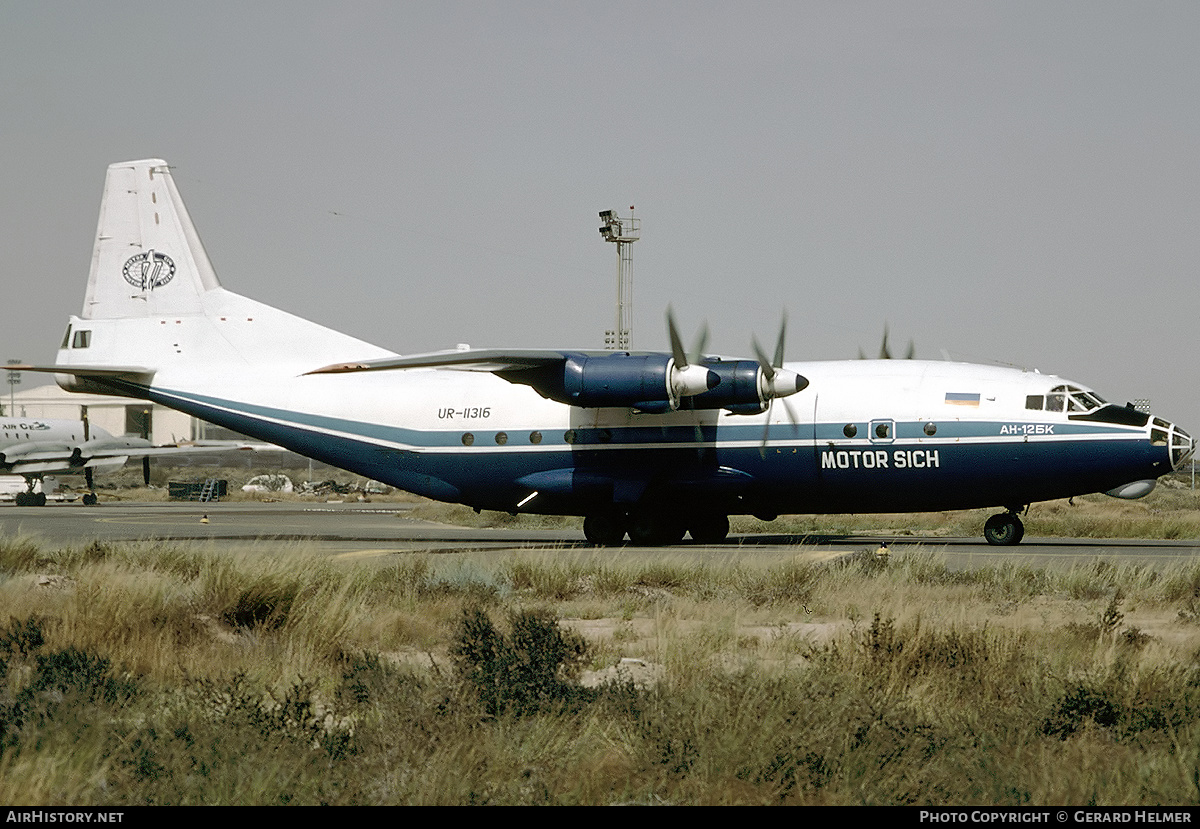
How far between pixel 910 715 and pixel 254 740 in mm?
4158

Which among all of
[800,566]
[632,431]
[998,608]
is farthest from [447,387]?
[998,608]

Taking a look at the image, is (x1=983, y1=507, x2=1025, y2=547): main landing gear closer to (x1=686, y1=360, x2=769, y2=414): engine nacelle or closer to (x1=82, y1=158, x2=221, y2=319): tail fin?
(x1=686, y1=360, x2=769, y2=414): engine nacelle

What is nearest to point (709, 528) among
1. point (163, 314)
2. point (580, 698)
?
point (163, 314)

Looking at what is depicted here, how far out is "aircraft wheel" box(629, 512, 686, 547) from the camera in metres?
24.3

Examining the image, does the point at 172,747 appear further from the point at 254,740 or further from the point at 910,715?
the point at 910,715

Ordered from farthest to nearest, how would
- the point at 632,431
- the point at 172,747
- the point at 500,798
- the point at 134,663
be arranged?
1. the point at 632,431
2. the point at 134,663
3. the point at 172,747
4. the point at 500,798

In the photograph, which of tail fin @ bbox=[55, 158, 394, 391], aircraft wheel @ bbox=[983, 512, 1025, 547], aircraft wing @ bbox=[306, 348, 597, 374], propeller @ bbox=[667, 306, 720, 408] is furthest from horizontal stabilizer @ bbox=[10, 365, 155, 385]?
aircraft wheel @ bbox=[983, 512, 1025, 547]

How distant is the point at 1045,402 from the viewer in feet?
72.1

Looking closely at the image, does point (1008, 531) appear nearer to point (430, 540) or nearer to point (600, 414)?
point (600, 414)

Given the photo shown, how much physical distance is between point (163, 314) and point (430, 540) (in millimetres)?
8878

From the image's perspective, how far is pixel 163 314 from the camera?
27703mm

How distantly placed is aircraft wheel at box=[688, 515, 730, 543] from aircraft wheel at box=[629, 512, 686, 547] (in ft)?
3.65

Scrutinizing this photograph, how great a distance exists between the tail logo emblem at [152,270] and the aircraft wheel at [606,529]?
1269cm

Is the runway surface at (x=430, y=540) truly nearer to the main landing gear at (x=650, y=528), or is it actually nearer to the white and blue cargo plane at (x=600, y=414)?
the main landing gear at (x=650, y=528)
